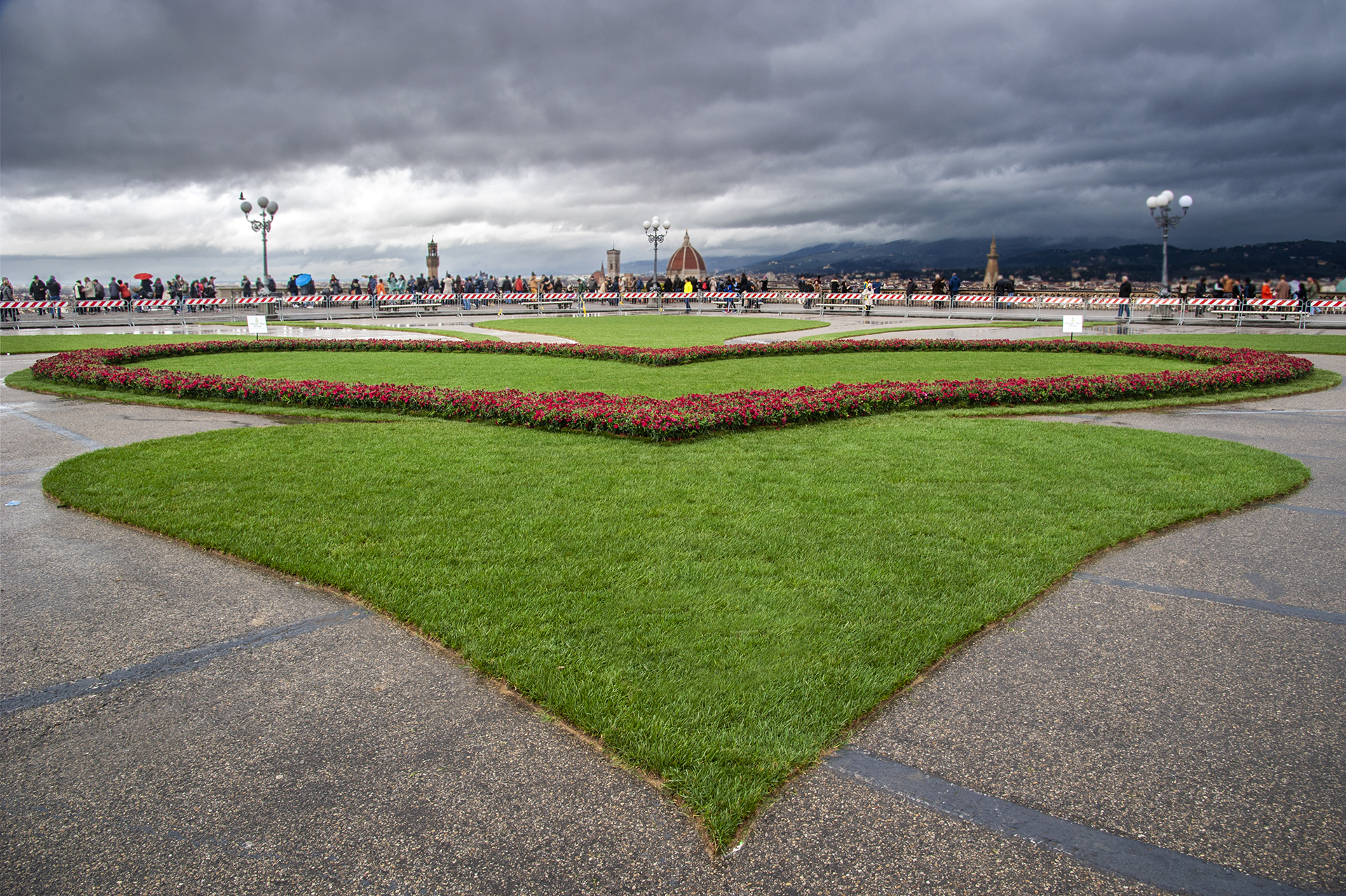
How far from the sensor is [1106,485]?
6.76 m

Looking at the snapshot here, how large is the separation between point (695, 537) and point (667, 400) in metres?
5.17

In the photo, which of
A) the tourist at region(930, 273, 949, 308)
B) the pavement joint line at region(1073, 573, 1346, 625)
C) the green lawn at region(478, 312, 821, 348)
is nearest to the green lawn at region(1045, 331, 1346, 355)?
the green lawn at region(478, 312, 821, 348)

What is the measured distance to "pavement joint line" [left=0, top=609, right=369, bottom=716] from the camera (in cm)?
347

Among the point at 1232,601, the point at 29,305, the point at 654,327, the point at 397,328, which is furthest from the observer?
the point at 29,305

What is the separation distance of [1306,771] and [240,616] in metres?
4.84

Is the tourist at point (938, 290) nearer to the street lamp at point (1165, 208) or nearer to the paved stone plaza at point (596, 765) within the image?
the street lamp at point (1165, 208)

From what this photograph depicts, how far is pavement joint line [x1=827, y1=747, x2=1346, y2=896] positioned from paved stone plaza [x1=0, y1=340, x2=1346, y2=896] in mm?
11

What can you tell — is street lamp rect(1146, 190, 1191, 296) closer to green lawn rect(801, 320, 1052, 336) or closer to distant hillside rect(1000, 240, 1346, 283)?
green lawn rect(801, 320, 1052, 336)

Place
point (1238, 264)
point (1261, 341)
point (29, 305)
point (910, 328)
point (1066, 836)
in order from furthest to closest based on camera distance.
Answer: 1. point (1238, 264)
2. point (29, 305)
3. point (910, 328)
4. point (1261, 341)
5. point (1066, 836)

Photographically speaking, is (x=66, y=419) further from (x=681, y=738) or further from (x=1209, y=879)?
(x=1209, y=879)

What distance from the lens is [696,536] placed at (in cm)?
533

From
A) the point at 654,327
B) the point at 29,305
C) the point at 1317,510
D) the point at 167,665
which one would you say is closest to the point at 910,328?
the point at 654,327

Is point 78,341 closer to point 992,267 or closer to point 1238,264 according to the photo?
point 992,267

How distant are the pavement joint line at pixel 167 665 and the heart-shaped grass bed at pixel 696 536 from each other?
0.34 metres
